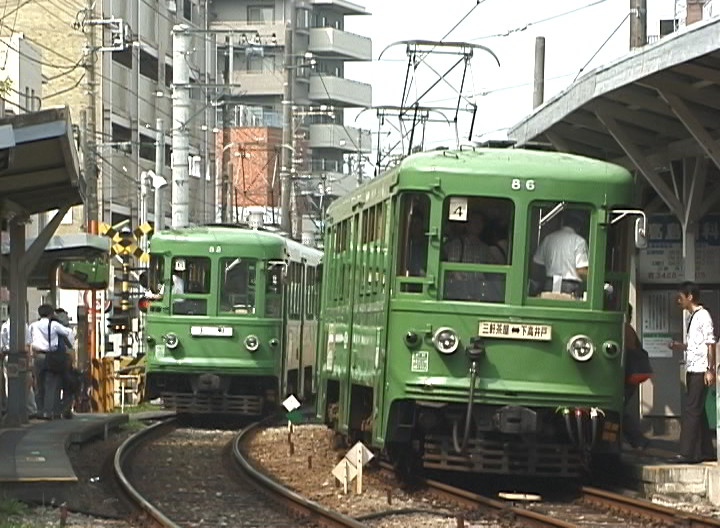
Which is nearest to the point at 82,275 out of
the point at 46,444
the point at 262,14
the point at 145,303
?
the point at 145,303

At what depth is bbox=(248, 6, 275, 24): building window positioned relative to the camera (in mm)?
83688

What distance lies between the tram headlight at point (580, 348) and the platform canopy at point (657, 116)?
7.11ft

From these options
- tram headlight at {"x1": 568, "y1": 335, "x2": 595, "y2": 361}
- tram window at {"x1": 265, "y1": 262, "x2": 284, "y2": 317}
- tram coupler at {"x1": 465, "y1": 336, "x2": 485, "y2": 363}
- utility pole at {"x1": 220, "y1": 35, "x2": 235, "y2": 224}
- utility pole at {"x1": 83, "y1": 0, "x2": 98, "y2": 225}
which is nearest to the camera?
tram coupler at {"x1": 465, "y1": 336, "x2": 485, "y2": 363}

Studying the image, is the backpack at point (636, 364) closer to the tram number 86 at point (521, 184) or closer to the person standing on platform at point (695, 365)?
the person standing on platform at point (695, 365)

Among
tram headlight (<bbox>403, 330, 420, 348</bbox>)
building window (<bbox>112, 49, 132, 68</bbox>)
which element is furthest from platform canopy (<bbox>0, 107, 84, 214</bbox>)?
building window (<bbox>112, 49, 132, 68</bbox>)

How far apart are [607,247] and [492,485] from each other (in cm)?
255

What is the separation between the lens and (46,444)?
18.6m

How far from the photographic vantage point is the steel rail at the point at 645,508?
1234 cm

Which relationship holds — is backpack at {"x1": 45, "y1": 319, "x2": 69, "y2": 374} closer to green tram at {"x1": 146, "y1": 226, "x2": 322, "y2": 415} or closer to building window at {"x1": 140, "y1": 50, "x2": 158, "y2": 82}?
green tram at {"x1": 146, "y1": 226, "x2": 322, "y2": 415}

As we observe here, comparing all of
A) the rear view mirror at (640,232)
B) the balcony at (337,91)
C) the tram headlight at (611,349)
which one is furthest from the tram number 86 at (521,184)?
the balcony at (337,91)

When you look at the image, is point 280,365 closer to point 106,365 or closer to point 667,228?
point 106,365

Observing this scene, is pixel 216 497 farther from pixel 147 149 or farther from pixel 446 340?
pixel 147 149

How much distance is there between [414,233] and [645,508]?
2.81 m

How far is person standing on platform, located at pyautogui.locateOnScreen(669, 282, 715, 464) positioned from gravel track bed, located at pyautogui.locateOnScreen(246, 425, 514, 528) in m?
2.35
